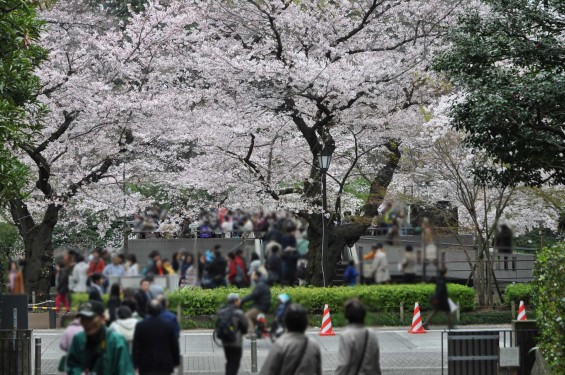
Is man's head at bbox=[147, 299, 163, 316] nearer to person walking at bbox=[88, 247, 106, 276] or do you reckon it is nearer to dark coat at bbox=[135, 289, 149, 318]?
dark coat at bbox=[135, 289, 149, 318]

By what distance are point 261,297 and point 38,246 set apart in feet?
55.2

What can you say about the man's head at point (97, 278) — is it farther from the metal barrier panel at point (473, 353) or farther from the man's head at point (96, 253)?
the metal barrier panel at point (473, 353)

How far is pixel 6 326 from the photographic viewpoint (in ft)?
53.6

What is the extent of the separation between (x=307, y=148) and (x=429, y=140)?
354 cm

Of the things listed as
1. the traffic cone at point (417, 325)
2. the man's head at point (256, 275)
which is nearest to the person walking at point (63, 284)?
the man's head at point (256, 275)

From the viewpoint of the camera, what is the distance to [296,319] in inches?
298

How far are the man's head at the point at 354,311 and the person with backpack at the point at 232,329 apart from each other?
88cm

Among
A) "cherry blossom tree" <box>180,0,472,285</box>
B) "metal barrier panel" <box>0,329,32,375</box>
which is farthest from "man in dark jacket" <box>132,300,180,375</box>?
"cherry blossom tree" <box>180,0,472,285</box>

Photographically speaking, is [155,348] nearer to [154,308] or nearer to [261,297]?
[154,308]

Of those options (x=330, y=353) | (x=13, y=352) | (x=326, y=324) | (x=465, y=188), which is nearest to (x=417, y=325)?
Answer: (x=330, y=353)

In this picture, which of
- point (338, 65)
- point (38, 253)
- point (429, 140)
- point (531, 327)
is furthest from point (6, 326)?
point (429, 140)

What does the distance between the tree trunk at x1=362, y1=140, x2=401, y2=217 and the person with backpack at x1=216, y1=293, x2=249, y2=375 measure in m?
16.6

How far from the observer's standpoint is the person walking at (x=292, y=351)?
7.62 meters

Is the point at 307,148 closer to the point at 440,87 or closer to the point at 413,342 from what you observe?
the point at 440,87
